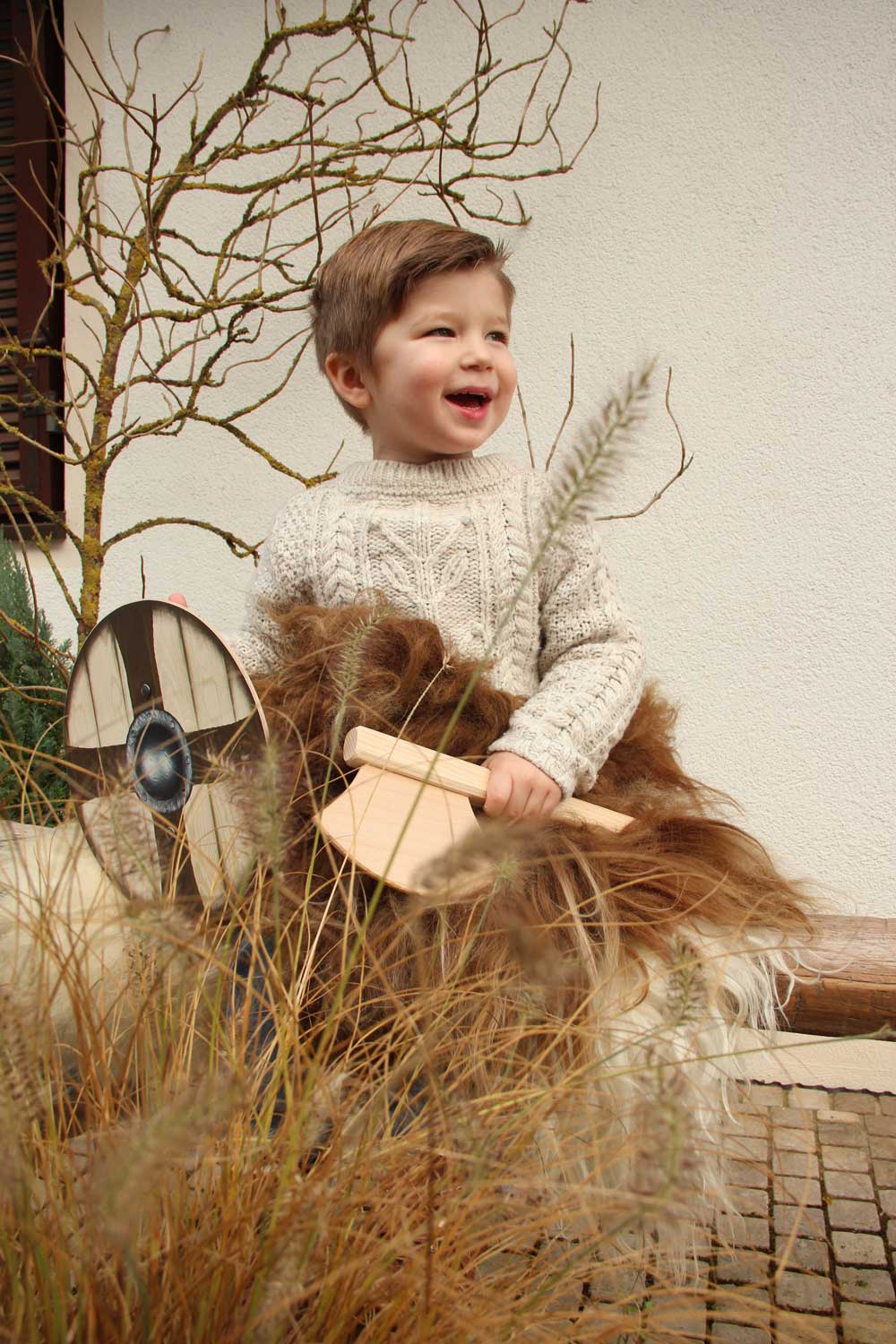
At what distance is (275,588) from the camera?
1.68 m

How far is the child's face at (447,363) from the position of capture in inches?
61.9

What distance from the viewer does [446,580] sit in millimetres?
1577

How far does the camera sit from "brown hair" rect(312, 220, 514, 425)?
1.59m

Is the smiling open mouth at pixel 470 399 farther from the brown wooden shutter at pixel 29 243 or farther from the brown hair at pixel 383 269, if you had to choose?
the brown wooden shutter at pixel 29 243

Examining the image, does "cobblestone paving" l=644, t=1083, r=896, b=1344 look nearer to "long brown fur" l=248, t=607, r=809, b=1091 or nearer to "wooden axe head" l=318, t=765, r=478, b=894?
"long brown fur" l=248, t=607, r=809, b=1091

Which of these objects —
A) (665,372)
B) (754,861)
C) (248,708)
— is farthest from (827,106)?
(248,708)

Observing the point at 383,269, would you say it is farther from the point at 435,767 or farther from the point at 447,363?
the point at 435,767

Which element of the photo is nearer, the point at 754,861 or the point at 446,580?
the point at 754,861

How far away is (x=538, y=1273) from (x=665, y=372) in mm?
2173

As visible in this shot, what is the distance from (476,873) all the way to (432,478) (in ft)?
2.79

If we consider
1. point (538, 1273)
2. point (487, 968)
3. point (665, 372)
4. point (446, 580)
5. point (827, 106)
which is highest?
point (827, 106)

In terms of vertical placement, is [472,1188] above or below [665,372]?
below

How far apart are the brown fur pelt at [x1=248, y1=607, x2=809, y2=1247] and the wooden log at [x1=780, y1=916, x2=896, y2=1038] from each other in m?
0.04

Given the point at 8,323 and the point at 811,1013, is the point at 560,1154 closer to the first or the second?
the point at 811,1013
